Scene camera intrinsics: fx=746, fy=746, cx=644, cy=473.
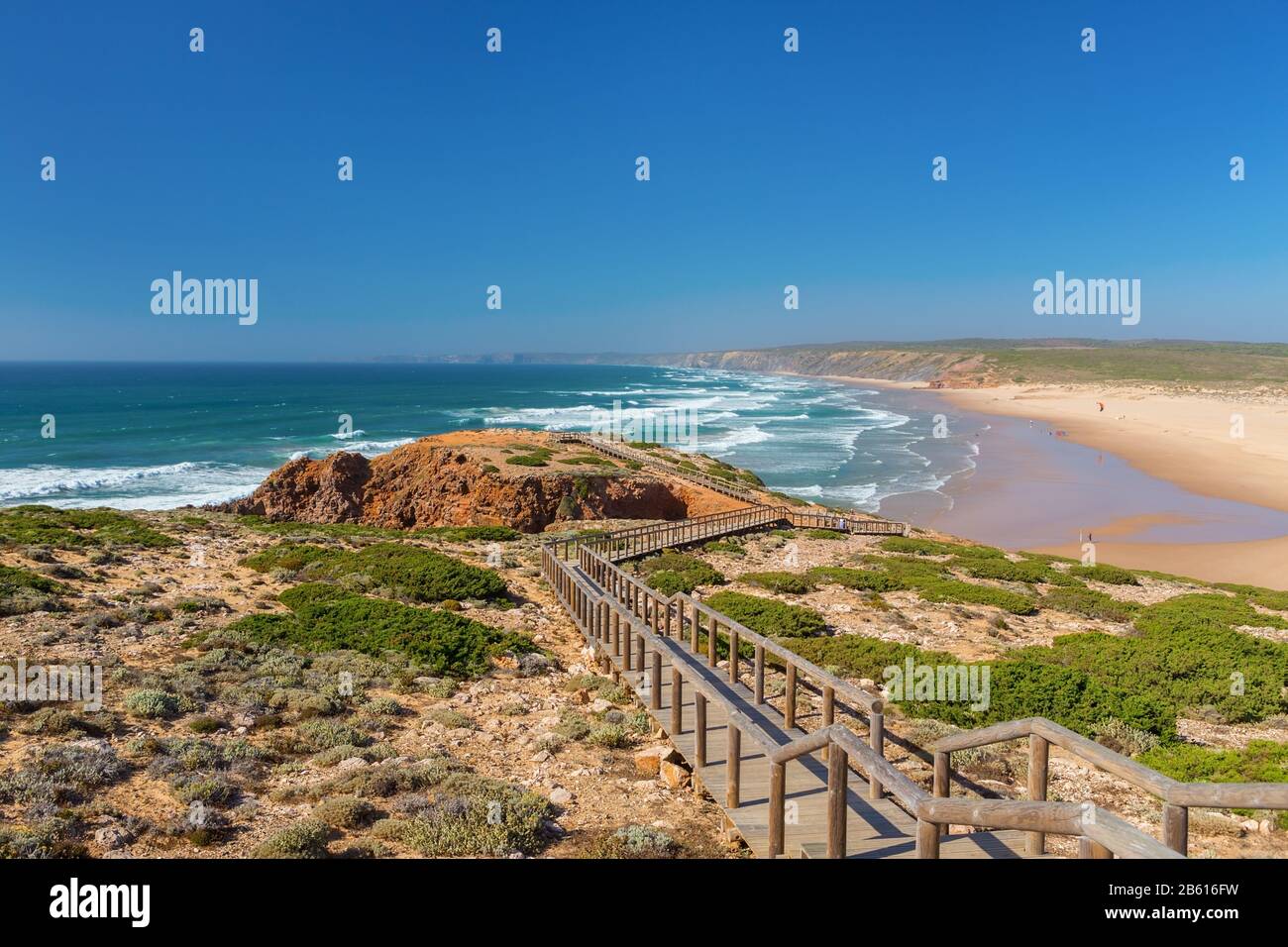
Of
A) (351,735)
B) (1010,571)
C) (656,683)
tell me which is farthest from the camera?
(1010,571)

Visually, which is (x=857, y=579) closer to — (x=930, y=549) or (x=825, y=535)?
(x=930, y=549)

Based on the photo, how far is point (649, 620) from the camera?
12891 mm

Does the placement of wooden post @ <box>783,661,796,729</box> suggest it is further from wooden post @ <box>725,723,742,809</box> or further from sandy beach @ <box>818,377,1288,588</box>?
sandy beach @ <box>818,377,1288,588</box>

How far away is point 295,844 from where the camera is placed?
565cm

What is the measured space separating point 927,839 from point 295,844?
4.54 metres

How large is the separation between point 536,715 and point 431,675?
2051 mm

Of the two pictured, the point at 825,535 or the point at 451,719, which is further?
the point at 825,535

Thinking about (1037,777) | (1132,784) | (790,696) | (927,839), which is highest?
(1132,784)

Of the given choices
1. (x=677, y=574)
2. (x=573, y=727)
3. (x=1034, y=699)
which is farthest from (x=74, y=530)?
(x=1034, y=699)

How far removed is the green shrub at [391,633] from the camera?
443 inches

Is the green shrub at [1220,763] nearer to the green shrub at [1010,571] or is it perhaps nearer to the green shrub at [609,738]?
the green shrub at [609,738]

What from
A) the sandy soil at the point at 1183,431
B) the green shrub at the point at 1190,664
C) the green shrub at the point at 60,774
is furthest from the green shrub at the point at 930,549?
the sandy soil at the point at 1183,431

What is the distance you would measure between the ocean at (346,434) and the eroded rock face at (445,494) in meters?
11.8
